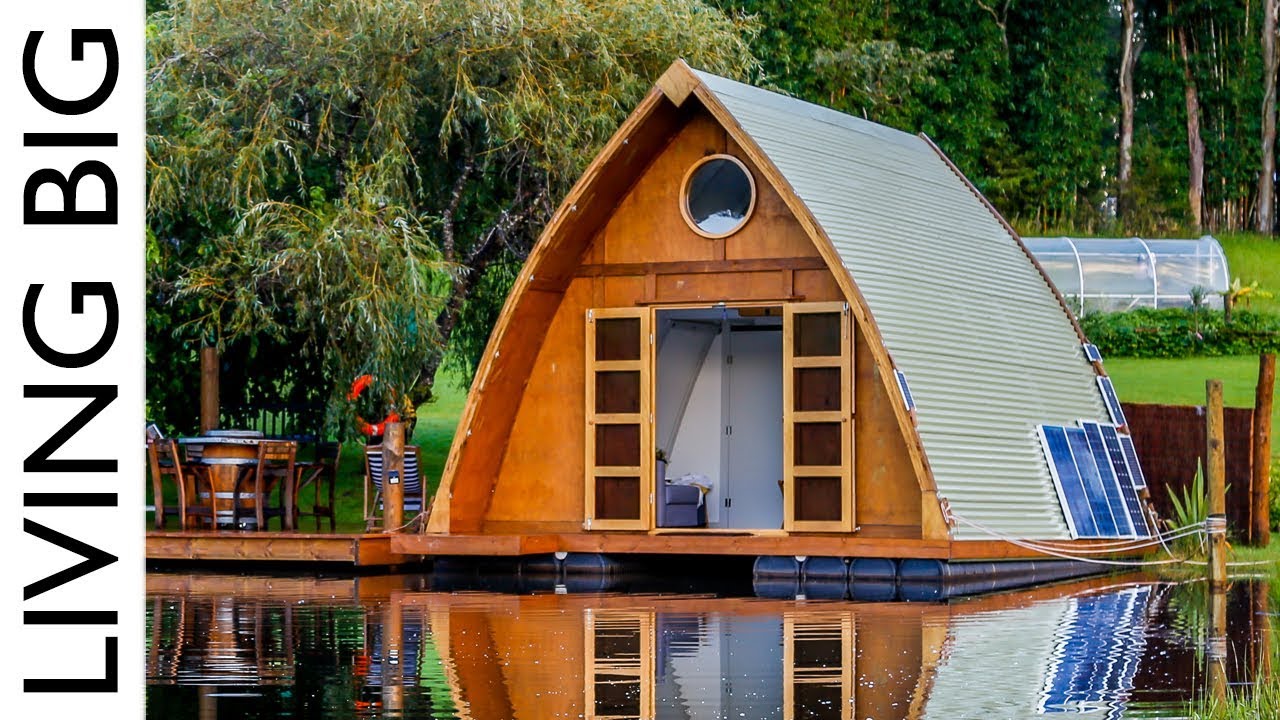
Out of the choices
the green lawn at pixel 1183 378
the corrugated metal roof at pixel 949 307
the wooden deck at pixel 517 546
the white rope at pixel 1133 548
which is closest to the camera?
the wooden deck at pixel 517 546

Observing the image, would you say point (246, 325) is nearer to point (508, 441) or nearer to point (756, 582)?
point (508, 441)

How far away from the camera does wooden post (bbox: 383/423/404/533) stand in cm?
1531

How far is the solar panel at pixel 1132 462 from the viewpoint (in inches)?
650

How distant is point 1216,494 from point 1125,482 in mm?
2870

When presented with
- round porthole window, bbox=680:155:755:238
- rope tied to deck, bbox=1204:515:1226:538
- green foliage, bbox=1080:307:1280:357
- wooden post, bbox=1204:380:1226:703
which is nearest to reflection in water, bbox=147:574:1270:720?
wooden post, bbox=1204:380:1226:703

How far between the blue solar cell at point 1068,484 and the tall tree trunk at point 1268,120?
23.9 m

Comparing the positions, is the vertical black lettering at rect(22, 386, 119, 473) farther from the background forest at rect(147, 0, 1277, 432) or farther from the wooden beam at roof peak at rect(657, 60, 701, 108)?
the background forest at rect(147, 0, 1277, 432)

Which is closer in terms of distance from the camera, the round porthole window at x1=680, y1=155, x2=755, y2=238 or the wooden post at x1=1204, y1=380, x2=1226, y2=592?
the wooden post at x1=1204, y1=380, x2=1226, y2=592

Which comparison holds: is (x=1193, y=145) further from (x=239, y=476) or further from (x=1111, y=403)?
(x=239, y=476)

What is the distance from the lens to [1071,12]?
122 ft

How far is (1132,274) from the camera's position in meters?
29.8

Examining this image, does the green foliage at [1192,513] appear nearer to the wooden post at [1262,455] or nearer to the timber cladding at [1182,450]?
the timber cladding at [1182,450]

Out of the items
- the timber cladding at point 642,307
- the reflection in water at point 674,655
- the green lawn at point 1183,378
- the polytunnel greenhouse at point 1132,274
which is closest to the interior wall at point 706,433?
the timber cladding at point 642,307

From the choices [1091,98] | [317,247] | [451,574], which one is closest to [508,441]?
[451,574]
